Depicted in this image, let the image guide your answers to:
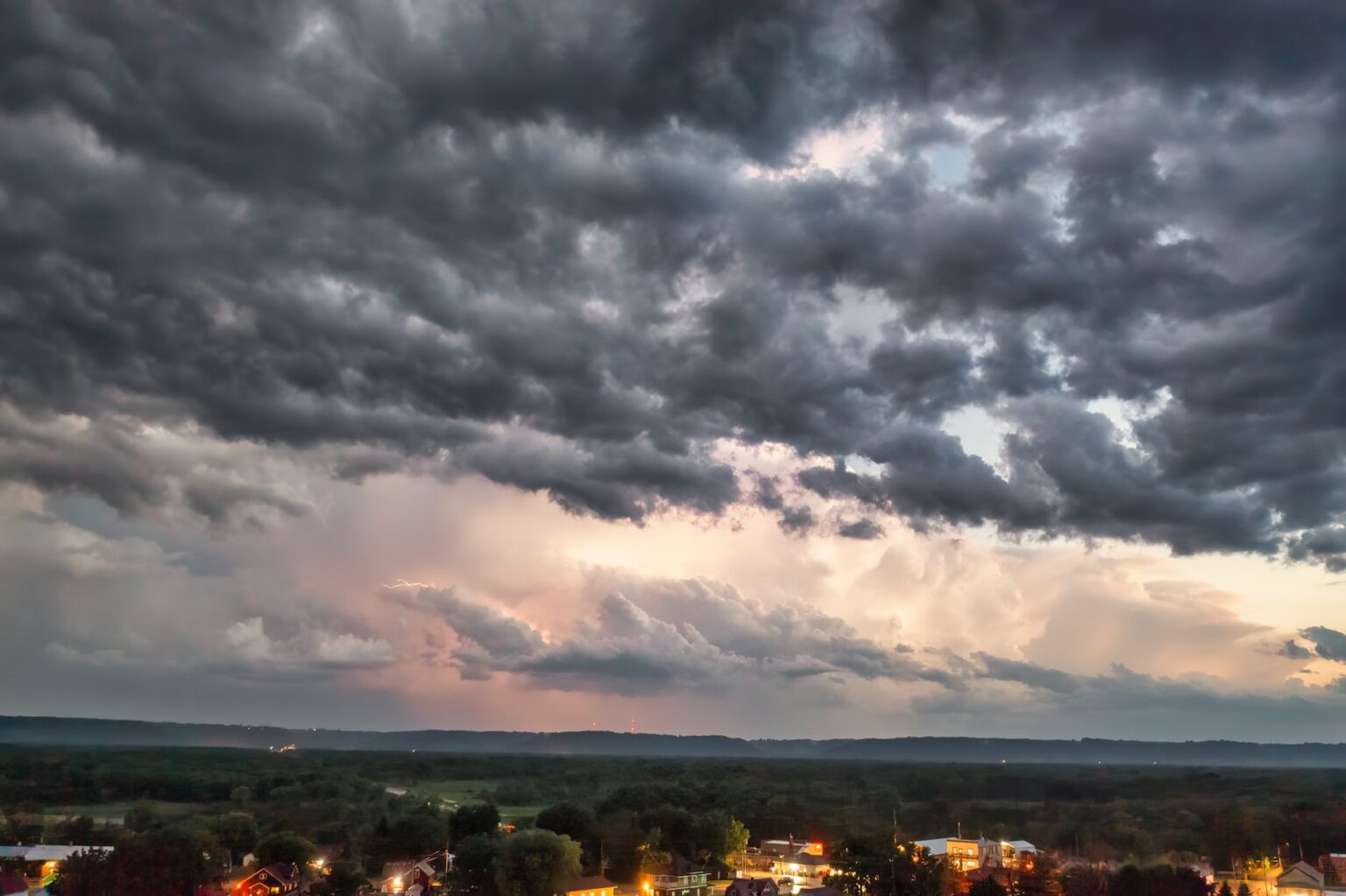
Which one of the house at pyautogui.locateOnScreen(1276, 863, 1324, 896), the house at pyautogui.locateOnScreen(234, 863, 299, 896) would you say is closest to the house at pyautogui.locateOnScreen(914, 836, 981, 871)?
the house at pyautogui.locateOnScreen(1276, 863, 1324, 896)

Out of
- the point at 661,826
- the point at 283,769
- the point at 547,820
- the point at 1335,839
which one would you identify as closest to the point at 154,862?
the point at 547,820

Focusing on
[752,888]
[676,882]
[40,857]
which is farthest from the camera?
[40,857]

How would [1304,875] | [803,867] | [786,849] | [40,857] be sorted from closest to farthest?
[1304,875] < [40,857] < [803,867] < [786,849]

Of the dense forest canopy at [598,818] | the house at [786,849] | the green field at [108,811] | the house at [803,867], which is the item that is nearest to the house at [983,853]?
the dense forest canopy at [598,818]

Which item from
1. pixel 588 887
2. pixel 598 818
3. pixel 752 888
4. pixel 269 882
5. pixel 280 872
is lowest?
pixel 269 882

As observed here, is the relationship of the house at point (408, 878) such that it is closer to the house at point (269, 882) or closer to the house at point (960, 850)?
the house at point (269, 882)

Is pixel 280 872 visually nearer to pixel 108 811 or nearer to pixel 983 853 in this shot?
pixel 983 853

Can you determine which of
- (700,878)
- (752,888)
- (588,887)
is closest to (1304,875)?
(752,888)
